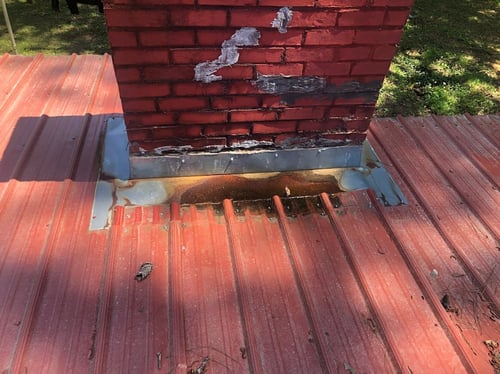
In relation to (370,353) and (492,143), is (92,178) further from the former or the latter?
(492,143)

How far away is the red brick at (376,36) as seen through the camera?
2.00 m

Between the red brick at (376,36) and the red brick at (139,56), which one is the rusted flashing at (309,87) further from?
the red brick at (139,56)

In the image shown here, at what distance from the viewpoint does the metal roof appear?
165cm

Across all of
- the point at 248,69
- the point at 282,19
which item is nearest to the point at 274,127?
the point at 248,69

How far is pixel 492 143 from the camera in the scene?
3107mm

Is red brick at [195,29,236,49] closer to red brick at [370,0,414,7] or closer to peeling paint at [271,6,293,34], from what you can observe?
peeling paint at [271,6,293,34]

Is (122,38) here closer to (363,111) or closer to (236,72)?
(236,72)

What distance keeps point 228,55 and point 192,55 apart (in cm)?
18

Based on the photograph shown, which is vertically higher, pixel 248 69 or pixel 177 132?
pixel 248 69

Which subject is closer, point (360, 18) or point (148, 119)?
point (360, 18)

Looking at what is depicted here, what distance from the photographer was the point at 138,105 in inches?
80.7

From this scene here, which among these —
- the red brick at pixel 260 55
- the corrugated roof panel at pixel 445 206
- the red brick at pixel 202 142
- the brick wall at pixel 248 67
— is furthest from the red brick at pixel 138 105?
the corrugated roof panel at pixel 445 206

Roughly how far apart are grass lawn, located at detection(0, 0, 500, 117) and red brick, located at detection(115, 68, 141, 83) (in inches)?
165

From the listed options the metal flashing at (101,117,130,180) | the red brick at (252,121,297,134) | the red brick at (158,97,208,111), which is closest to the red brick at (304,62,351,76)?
the red brick at (252,121,297,134)
